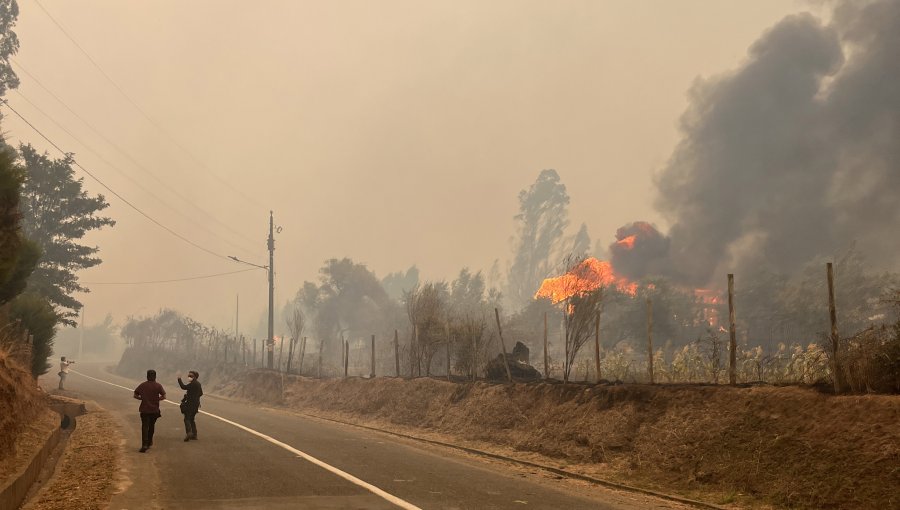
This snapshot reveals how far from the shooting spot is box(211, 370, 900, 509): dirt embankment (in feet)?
33.0

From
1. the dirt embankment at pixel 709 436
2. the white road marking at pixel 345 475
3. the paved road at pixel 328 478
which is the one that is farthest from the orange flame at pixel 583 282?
the white road marking at pixel 345 475

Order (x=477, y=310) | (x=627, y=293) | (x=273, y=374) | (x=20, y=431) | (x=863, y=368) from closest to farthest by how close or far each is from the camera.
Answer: (x=863, y=368) → (x=20, y=431) → (x=273, y=374) → (x=627, y=293) → (x=477, y=310)

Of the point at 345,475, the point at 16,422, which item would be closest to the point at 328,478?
the point at 345,475

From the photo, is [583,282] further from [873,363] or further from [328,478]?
[328,478]

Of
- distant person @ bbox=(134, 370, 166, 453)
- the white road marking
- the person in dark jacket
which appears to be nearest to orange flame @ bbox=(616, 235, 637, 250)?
the white road marking

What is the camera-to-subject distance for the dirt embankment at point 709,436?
10.1m

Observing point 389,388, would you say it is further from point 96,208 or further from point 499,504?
point 96,208

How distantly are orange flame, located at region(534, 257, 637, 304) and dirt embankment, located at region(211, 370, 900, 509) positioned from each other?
4873 millimetres

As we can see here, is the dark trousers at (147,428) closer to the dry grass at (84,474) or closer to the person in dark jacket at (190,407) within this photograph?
the dry grass at (84,474)

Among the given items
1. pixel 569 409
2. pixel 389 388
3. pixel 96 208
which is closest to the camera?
pixel 569 409

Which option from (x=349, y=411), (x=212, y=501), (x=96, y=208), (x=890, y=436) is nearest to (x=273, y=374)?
(x=349, y=411)

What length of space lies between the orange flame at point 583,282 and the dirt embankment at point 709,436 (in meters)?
4.87

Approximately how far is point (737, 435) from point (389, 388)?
59.1 ft

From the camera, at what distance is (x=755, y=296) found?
5131cm
